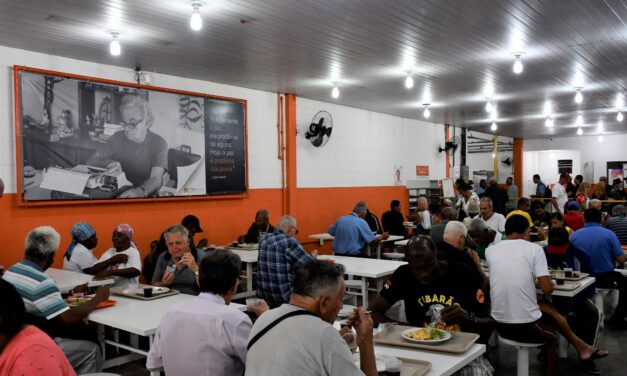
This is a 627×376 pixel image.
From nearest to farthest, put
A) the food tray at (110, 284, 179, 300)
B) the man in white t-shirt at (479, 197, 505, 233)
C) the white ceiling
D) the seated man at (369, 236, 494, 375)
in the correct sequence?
the seated man at (369, 236, 494, 375) < the food tray at (110, 284, 179, 300) < the white ceiling < the man in white t-shirt at (479, 197, 505, 233)

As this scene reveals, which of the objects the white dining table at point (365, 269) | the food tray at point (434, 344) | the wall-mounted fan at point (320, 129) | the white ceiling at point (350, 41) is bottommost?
the white dining table at point (365, 269)

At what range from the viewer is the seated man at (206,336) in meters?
2.46

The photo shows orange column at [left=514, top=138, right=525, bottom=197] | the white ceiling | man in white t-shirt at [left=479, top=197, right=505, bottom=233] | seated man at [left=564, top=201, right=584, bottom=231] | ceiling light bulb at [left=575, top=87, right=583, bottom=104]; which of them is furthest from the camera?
orange column at [left=514, top=138, right=525, bottom=197]

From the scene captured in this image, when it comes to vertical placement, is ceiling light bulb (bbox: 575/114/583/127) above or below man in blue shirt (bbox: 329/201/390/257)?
above

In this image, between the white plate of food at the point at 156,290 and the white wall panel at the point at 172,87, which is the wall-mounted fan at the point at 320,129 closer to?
the white wall panel at the point at 172,87

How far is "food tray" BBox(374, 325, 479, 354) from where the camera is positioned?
2.83 m

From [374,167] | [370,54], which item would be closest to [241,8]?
[370,54]

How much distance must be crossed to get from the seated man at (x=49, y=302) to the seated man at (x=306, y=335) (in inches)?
73.1

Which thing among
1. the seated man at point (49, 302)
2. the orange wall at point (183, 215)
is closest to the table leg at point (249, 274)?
the orange wall at point (183, 215)

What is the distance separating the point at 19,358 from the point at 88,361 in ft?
6.45

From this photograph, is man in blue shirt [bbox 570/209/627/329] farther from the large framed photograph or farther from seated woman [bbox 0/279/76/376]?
seated woman [bbox 0/279/76/376]

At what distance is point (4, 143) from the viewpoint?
239 inches

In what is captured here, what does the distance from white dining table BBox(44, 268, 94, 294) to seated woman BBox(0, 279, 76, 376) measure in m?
2.77

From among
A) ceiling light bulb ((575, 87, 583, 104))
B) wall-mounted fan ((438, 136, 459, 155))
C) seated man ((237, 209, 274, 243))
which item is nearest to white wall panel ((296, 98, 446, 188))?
wall-mounted fan ((438, 136, 459, 155))
